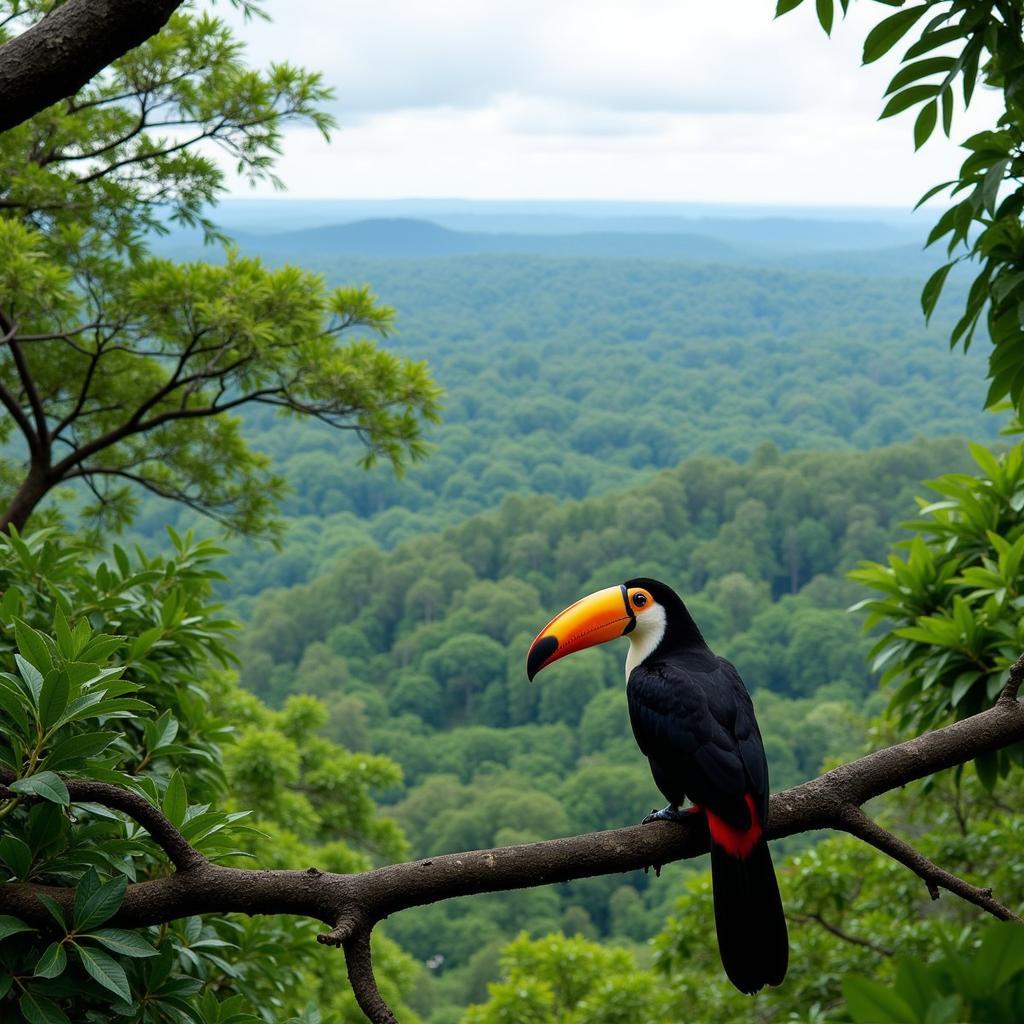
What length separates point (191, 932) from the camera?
9.14ft

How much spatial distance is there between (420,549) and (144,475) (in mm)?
72935

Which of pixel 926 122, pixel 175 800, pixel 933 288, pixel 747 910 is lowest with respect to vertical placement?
pixel 747 910

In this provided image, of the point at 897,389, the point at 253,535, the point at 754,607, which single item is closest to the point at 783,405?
the point at 897,389

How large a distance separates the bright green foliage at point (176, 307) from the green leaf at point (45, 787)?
17.6 feet

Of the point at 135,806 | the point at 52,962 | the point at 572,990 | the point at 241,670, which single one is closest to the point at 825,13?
the point at 135,806

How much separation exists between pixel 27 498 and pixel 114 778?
549 cm

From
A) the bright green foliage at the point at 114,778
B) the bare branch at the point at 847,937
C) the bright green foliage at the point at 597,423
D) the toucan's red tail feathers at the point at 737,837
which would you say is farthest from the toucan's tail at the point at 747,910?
the bright green foliage at the point at 597,423

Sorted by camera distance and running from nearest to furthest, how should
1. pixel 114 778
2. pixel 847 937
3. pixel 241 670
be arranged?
pixel 114 778
pixel 847 937
pixel 241 670

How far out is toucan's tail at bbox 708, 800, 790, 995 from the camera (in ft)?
8.68

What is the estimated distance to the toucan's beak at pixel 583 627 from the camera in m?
3.14

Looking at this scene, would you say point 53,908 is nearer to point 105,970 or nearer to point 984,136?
point 105,970

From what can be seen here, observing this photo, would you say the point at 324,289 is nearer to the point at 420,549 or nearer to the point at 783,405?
the point at 420,549

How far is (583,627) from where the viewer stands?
3281 mm

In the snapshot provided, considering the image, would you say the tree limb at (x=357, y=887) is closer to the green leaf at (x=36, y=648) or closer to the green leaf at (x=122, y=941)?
the green leaf at (x=122, y=941)
